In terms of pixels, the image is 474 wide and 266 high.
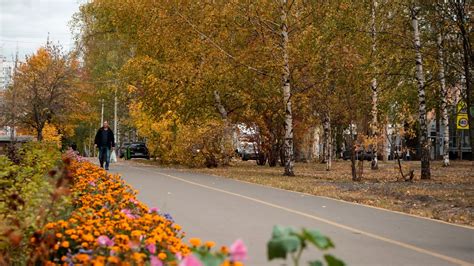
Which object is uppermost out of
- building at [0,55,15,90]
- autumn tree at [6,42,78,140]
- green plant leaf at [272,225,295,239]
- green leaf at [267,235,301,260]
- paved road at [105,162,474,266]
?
building at [0,55,15,90]

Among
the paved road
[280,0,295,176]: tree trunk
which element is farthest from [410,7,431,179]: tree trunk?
the paved road

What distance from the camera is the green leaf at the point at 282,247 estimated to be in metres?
2.63

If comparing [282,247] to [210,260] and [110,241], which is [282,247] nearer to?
[210,260]

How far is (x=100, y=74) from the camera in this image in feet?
209

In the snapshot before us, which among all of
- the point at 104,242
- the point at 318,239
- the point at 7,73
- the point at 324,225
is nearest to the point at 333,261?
the point at 318,239

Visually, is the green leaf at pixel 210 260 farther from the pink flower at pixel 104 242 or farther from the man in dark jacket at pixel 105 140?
the man in dark jacket at pixel 105 140

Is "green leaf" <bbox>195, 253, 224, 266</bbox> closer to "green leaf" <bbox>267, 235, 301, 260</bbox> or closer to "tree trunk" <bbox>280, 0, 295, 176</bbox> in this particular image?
"green leaf" <bbox>267, 235, 301, 260</bbox>

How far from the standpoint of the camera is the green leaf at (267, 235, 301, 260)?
8.62ft

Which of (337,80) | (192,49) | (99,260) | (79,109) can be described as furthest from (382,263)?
(79,109)

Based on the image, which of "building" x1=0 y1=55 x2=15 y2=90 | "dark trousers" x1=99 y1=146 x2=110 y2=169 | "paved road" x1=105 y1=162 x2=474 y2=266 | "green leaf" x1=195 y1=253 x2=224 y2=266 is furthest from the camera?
"building" x1=0 y1=55 x2=15 y2=90

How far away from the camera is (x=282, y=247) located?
263 cm

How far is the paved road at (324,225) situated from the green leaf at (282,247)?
5001 millimetres

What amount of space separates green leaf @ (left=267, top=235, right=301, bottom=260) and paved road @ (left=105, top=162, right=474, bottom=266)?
5.00 metres

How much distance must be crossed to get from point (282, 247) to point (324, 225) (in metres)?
8.41
